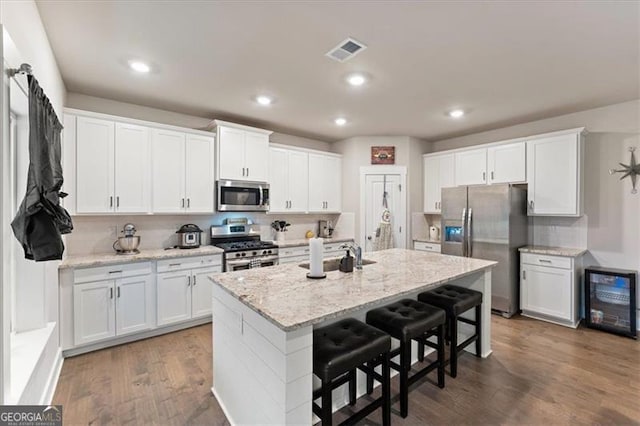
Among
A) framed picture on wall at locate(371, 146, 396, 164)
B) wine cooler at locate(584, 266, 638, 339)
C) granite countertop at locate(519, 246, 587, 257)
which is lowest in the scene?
wine cooler at locate(584, 266, 638, 339)

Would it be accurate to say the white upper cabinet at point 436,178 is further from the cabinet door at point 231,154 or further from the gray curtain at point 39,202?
the gray curtain at point 39,202

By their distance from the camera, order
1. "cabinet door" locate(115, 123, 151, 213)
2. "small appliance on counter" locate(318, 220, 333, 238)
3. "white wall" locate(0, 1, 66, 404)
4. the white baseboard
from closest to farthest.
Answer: "white wall" locate(0, 1, 66, 404), the white baseboard, "cabinet door" locate(115, 123, 151, 213), "small appliance on counter" locate(318, 220, 333, 238)

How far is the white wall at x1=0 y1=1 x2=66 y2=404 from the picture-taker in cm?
135

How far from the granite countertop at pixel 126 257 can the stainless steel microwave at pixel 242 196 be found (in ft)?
2.09

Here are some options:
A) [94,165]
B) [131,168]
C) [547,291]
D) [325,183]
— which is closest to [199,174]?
[131,168]

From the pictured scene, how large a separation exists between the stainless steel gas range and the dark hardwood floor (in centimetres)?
98

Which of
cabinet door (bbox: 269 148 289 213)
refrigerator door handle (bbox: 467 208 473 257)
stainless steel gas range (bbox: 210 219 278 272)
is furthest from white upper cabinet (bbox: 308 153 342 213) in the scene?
refrigerator door handle (bbox: 467 208 473 257)

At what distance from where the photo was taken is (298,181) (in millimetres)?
4855

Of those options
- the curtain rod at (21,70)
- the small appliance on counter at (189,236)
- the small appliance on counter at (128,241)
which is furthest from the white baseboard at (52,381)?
the curtain rod at (21,70)

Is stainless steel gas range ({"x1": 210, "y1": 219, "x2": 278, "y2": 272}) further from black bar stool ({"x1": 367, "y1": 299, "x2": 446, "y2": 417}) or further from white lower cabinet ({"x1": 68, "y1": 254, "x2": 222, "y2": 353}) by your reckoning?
black bar stool ({"x1": 367, "y1": 299, "x2": 446, "y2": 417})

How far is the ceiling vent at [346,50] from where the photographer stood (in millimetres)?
2246

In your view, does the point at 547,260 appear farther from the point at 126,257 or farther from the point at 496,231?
the point at 126,257

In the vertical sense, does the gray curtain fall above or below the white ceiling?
below

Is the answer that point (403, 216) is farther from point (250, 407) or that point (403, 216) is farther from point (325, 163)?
point (250, 407)
